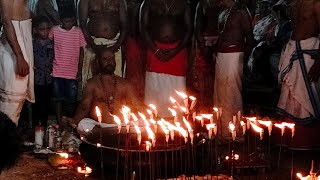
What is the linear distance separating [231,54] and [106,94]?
218 centimetres

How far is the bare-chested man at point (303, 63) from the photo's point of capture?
8.91 metres

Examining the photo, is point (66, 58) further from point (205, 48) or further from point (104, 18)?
point (205, 48)

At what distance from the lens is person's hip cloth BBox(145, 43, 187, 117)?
33.0 ft

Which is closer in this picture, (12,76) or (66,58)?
(12,76)

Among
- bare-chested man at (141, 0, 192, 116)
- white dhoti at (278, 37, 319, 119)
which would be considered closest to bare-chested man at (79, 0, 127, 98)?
bare-chested man at (141, 0, 192, 116)

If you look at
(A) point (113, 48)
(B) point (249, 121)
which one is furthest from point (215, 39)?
(B) point (249, 121)

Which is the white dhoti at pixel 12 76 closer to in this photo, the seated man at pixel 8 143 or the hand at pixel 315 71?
the hand at pixel 315 71

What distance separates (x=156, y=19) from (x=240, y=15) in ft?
4.70

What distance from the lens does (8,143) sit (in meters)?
4.26

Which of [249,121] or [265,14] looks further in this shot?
[265,14]

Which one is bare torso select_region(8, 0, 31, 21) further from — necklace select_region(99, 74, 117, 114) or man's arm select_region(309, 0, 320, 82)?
man's arm select_region(309, 0, 320, 82)

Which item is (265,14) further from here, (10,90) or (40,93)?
(10,90)

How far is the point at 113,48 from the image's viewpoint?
10.1 m

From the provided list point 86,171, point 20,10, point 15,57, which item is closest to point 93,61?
point 15,57
